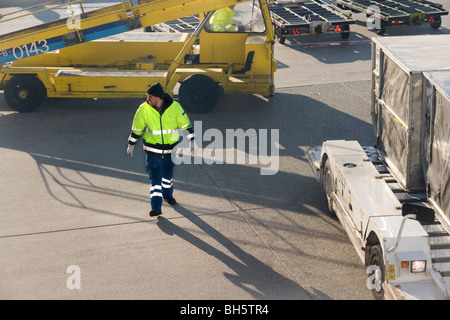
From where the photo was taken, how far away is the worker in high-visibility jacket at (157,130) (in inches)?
335

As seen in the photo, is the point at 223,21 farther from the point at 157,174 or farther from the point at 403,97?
the point at 403,97

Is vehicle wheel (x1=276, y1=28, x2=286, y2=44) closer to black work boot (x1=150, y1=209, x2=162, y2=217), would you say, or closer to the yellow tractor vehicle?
the yellow tractor vehicle

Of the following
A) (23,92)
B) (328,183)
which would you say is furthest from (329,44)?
(328,183)

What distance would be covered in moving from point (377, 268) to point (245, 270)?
1.55 m

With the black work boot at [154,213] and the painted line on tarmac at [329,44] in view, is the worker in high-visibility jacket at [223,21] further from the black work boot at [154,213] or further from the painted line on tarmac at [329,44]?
the black work boot at [154,213]

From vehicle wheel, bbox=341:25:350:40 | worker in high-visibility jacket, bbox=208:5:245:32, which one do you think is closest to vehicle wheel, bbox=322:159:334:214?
worker in high-visibility jacket, bbox=208:5:245:32

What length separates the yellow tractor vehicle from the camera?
1216 centimetres

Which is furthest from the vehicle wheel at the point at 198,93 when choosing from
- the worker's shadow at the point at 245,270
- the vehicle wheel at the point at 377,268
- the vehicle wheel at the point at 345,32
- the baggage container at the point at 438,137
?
the vehicle wheel at the point at 377,268

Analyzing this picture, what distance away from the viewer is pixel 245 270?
7480 millimetres

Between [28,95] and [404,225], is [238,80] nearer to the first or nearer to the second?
[28,95]

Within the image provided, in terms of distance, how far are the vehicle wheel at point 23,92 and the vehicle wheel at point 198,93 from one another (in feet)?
9.26

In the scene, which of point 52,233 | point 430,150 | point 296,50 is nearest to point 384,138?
point 430,150

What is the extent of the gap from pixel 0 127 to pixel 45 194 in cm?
331

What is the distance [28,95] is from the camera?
12.8 m
